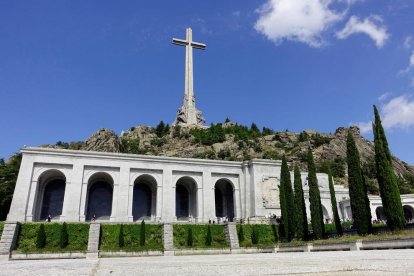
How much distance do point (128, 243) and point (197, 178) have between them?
1392 cm

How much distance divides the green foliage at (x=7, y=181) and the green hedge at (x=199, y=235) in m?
23.2

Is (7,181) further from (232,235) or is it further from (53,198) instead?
(232,235)

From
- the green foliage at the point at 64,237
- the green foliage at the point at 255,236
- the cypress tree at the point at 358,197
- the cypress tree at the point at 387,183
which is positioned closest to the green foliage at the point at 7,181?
the green foliage at the point at 64,237

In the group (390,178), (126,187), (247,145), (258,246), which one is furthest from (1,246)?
(247,145)

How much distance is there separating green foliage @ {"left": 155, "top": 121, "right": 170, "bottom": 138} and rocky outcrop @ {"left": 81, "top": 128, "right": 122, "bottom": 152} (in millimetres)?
17652

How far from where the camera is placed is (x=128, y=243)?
96.6 ft

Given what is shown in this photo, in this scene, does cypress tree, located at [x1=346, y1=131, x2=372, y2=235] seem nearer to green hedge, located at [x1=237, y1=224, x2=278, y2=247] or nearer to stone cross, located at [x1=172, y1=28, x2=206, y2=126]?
green hedge, located at [x1=237, y1=224, x2=278, y2=247]

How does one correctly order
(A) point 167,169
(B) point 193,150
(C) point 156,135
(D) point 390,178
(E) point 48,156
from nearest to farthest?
(D) point 390,178 → (E) point 48,156 → (A) point 167,169 → (B) point 193,150 → (C) point 156,135

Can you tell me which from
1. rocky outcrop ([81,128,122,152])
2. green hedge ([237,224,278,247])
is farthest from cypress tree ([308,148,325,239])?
rocky outcrop ([81,128,122,152])

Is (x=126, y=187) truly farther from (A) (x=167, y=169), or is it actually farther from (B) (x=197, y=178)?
(B) (x=197, y=178)

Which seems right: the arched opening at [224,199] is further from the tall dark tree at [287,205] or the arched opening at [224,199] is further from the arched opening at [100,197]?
the arched opening at [100,197]

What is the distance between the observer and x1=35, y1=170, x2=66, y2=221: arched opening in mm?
37375

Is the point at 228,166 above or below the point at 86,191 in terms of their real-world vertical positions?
above

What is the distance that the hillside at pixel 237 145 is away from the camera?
73.4 metres
